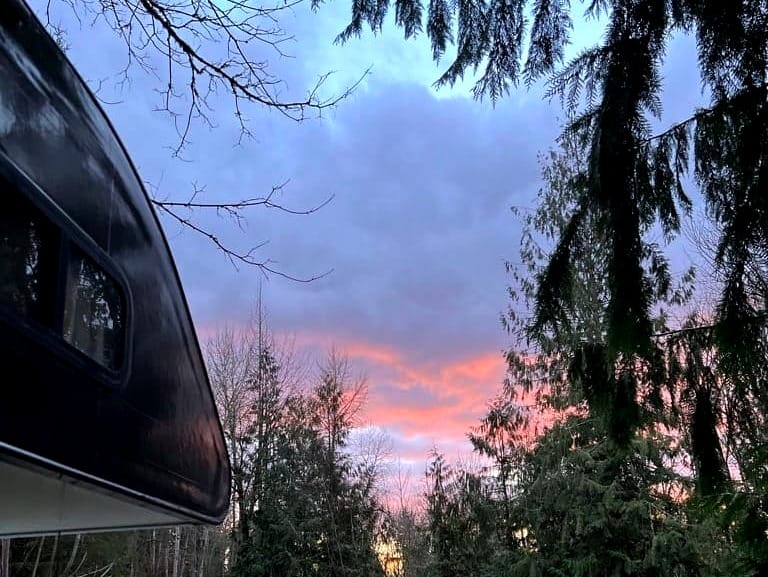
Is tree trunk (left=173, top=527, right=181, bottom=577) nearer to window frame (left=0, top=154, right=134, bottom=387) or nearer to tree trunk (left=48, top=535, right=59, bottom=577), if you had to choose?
tree trunk (left=48, top=535, right=59, bottom=577)

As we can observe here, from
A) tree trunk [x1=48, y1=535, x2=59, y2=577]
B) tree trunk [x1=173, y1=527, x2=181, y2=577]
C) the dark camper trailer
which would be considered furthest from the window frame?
tree trunk [x1=173, y1=527, x2=181, y2=577]

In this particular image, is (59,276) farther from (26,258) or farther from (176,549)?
(176,549)

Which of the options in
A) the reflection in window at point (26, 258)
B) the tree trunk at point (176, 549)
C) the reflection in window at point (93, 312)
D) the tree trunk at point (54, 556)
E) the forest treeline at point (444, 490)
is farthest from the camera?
the tree trunk at point (176, 549)

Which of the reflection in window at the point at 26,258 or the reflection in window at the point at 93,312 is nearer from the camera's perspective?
the reflection in window at the point at 26,258

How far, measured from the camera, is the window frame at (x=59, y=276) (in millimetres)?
625

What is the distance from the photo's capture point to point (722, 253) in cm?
186

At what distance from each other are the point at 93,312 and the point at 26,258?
15cm

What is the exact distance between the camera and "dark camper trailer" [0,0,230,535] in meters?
0.62

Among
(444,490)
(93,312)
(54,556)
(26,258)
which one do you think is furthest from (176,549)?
(26,258)

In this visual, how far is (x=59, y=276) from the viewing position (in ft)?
2.32

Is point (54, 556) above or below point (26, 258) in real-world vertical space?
below

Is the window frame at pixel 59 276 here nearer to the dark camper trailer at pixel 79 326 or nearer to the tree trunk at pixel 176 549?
the dark camper trailer at pixel 79 326

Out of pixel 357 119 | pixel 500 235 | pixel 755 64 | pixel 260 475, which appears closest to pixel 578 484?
pixel 500 235

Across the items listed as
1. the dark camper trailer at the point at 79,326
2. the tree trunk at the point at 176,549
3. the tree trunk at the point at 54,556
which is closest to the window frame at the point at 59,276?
the dark camper trailer at the point at 79,326
